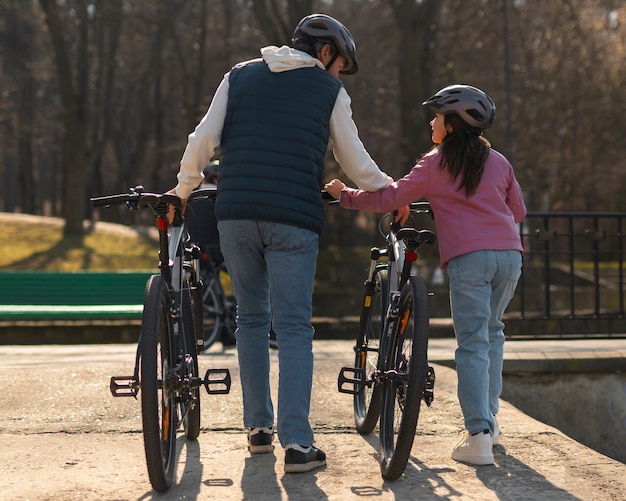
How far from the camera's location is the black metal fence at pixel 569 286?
10.0m

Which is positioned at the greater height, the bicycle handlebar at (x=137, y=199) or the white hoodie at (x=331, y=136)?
the white hoodie at (x=331, y=136)

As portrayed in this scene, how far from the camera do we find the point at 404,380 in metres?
4.42

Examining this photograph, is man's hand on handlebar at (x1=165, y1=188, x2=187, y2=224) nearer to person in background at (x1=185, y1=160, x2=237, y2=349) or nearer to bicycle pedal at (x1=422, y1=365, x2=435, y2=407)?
bicycle pedal at (x1=422, y1=365, x2=435, y2=407)

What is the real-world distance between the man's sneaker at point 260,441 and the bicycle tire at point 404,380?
527 millimetres

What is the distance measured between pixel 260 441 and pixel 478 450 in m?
0.94

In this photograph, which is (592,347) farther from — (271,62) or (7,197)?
(7,197)

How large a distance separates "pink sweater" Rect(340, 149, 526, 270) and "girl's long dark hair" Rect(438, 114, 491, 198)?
0.11 feet

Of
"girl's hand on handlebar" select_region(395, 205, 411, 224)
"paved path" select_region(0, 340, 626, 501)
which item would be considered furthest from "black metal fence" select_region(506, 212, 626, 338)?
"girl's hand on handlebar" select_region(395, 205, 411, 224)

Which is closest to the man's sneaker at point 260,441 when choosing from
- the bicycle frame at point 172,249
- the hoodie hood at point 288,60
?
the bicycle frame at point 172,249

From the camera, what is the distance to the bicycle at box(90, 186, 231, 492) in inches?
154

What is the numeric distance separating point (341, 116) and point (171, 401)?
53.7 inches

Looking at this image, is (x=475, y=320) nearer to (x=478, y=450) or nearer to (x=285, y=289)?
(x=478, y=450)

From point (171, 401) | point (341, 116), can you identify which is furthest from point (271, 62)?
point (171, 401)

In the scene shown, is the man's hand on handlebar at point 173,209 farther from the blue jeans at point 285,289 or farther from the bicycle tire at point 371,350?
the bicycle tire at point 371,350
